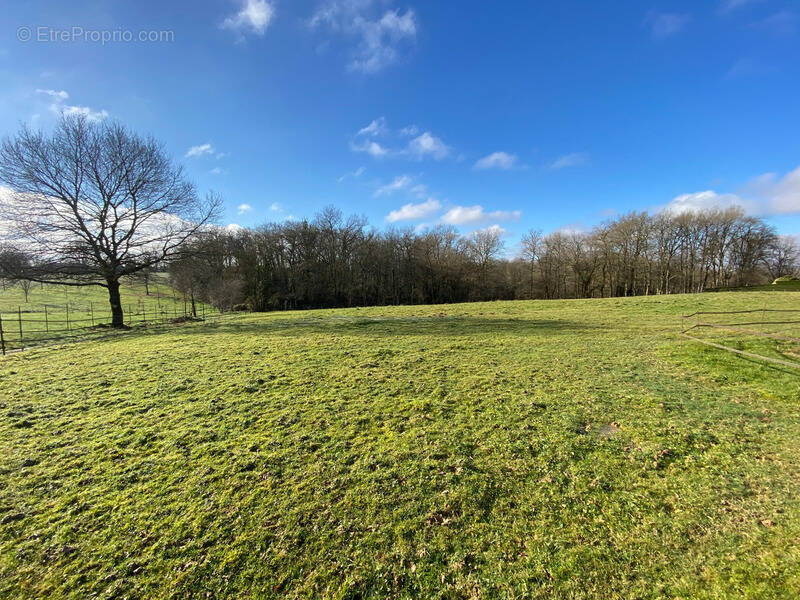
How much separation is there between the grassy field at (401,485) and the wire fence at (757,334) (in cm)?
108

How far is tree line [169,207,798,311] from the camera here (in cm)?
4144

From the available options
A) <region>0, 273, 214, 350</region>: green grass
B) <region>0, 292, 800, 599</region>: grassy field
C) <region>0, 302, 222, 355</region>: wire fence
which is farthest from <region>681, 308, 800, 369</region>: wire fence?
<region>0, 273, 214, 350</region>: green grass

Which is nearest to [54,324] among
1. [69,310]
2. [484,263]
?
[69,310]

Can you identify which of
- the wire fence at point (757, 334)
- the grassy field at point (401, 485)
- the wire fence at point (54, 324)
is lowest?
the grassy field at point (401, 485)

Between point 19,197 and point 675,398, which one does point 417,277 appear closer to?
point 19,197

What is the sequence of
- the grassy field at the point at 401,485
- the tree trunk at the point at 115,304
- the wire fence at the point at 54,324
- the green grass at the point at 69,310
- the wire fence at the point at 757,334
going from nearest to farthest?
the grassy field at the point at 401,485 → the wire fence at the point at 757,334 → the wire fence at the point at 54,324 → the green grass at the point at 69,310 → the tree trunk at the point at 115,304

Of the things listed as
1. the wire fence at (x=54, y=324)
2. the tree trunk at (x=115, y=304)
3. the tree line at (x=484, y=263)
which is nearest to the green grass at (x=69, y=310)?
the wire fence at (x=54, y=324)

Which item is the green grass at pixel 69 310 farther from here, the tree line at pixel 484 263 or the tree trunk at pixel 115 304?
the tree line at pixel 484 263

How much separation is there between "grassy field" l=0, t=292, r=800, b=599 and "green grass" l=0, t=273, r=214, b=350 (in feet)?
41.7

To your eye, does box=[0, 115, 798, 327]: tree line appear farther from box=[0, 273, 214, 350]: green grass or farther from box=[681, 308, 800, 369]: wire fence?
box=[681, 308, 800, 369]: wire fence

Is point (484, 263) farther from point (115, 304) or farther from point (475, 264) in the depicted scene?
point (115, 304)

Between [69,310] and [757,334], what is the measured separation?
43522 millimetres

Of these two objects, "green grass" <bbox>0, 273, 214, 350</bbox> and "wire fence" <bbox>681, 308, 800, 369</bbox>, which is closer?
"wire fence" <bbox>681, 308, 800, 369</bbox>

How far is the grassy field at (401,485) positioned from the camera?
230 cm
